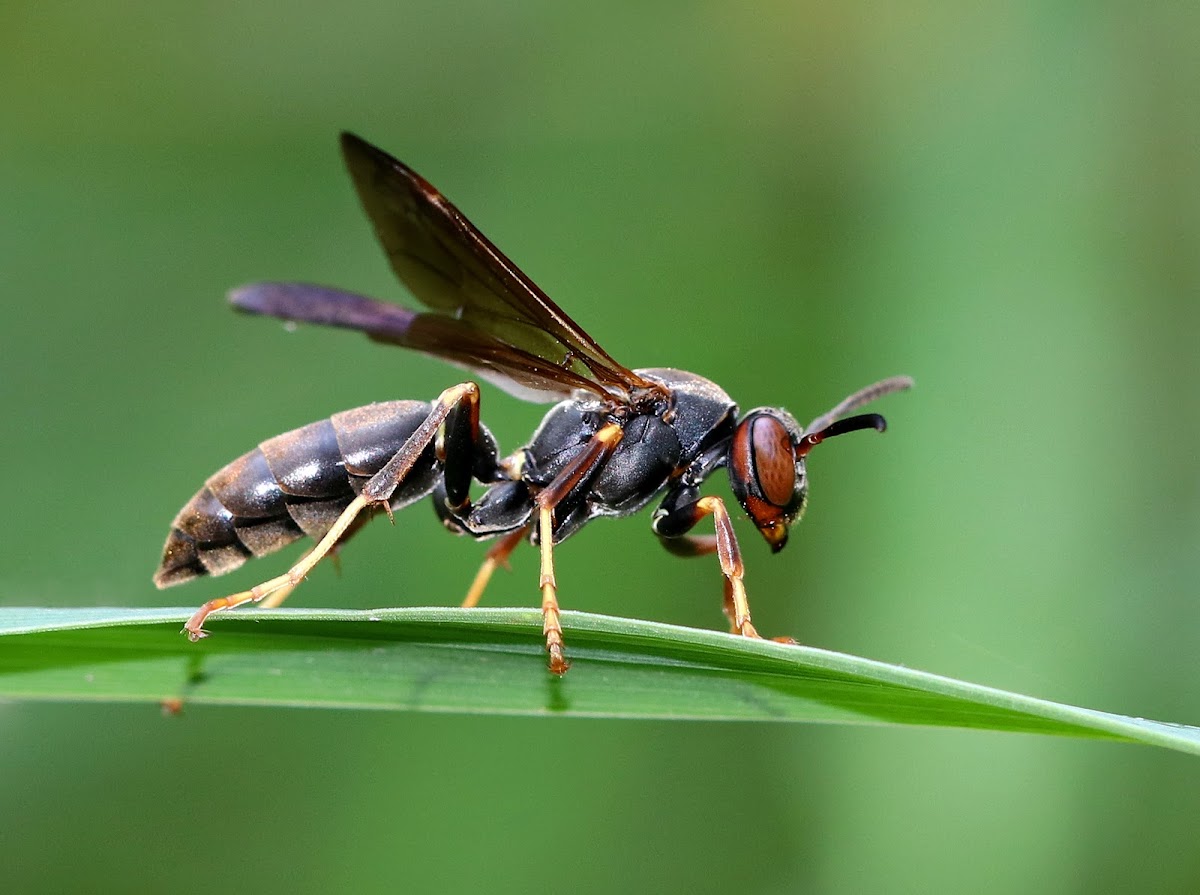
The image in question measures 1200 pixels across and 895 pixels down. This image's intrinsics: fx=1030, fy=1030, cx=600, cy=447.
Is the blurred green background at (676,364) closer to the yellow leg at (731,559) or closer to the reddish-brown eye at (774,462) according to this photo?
the reddish-brown eye at (774,462)

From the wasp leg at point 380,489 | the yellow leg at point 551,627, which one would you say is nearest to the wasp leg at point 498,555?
the wasp leg at point 380,489

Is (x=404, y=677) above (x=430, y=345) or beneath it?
beneath

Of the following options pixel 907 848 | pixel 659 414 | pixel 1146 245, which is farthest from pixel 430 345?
pixel 1146 245

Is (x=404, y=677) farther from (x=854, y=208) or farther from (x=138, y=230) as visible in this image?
(x=854, y=208)

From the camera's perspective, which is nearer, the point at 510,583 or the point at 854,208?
the point at 510,583

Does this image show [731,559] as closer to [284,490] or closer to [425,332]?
[425,332]

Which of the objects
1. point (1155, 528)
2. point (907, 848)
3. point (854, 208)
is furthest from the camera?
point (854, 208)

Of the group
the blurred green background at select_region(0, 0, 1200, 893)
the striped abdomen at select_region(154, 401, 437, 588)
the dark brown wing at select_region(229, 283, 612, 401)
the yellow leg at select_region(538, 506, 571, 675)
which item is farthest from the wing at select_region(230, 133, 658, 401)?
the blurred green background at select_region(0, 0, 1200, 893)

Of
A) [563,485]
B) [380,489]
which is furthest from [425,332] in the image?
[563,485]
